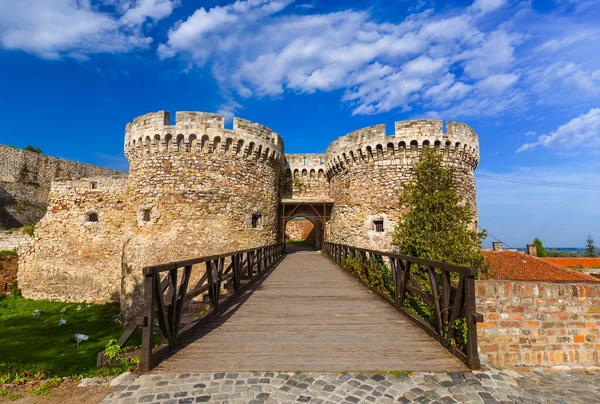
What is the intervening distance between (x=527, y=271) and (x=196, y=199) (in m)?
16.0

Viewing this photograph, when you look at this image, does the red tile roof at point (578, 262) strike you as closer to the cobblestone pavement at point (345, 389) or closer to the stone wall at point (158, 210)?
the stone wall at point (158, 210)

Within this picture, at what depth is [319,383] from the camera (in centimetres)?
292

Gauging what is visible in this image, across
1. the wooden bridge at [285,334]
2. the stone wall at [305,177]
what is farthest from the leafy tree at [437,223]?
the stone wall at [305,177]

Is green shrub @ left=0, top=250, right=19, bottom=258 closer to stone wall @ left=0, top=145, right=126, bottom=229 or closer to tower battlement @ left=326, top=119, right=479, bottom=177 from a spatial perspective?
stone wall @ left=0, top=145, right=126, bottom=229

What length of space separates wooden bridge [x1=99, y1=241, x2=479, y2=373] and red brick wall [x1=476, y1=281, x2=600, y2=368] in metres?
0.53

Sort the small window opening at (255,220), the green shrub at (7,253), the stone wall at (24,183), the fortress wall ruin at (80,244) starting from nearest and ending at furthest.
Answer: the small window opening at (255,220), the fortress wall ruin at (80,244), the green shrub at (7,253), the stone wall at (24,183)

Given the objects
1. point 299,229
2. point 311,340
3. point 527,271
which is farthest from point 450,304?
point 299,229

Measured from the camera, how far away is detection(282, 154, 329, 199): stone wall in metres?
16.6

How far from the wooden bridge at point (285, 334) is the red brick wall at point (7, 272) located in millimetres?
14258

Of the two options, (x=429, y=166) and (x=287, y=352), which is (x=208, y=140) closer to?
(x=429, y=166)

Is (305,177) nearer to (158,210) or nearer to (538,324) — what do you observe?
(158,210)

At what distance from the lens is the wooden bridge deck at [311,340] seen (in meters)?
3.26

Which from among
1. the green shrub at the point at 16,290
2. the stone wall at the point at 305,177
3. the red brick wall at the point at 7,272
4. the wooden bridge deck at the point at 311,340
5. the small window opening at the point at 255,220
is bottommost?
the green shrub at the point at 16,290

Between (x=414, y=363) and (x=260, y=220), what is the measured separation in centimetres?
1023
